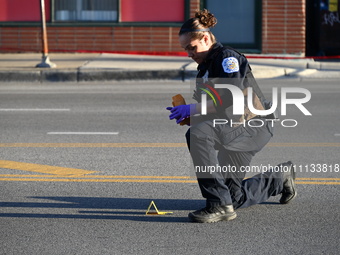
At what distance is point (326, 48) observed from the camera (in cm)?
2102

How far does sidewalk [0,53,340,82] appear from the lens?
17094 mm

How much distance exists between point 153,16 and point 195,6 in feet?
3.38

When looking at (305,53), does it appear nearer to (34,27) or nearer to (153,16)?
(153,16)

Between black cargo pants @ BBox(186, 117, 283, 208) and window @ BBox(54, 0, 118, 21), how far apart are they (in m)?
14.6

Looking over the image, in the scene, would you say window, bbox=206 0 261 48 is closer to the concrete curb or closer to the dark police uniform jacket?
the concrete curb

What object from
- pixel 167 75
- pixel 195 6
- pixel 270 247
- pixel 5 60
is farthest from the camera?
pixel 195 6

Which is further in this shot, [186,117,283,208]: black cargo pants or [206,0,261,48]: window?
[206,0,261,48]: window

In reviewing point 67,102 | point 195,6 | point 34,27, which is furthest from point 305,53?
point 67,102

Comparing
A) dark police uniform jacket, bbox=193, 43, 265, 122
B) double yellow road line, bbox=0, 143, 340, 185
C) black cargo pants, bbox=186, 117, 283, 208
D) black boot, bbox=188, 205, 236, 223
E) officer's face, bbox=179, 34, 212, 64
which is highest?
officer's face, bbox=179, 34, 212, 64

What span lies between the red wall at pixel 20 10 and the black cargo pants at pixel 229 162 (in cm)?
1489

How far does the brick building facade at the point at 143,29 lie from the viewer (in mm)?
20406

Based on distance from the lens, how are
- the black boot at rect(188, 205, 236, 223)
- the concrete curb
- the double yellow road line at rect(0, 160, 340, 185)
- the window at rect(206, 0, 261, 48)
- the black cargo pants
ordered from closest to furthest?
1. the black cargo pants
2. the black boot at rect(188, 205, 236, 223)
3. the double yellow road line at rect(0, 160, 340, 185)
4. the concrete curb
5. the window at rect(206, 0, 261, 48)

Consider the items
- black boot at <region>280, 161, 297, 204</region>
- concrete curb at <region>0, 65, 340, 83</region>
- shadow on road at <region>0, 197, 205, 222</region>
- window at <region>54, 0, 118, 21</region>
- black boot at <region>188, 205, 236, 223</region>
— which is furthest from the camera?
window at <region>54, 0, 118, 21</region>

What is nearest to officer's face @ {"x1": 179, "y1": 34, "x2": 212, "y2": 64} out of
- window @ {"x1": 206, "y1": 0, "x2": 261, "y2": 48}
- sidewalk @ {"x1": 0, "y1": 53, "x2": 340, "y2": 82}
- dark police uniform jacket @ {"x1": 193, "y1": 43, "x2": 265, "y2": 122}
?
dark police uniform jacket @ {"x1": 193, "y1": 43, "x2": 265, "y2": 122}
